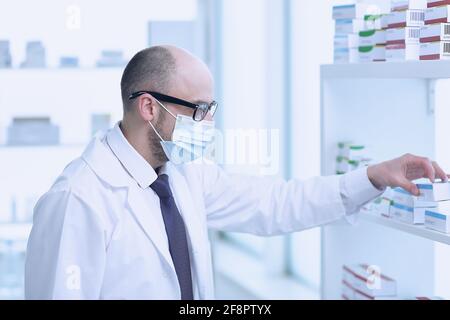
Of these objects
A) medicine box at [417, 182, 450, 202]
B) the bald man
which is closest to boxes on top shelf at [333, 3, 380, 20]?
the bald man

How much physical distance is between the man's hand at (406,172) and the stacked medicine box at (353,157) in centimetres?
15

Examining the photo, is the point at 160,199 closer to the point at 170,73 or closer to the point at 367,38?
the point at 170,73

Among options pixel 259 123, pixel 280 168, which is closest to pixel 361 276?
pixel 280 168

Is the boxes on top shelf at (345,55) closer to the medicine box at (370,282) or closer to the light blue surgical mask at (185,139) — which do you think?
the light blue surgical mask at (185,139)

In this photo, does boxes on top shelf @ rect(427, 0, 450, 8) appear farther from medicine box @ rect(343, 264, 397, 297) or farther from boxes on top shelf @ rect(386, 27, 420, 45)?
medicine box @ rect(343, 264, 397, 297)

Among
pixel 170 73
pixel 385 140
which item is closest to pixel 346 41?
pixel 385 140

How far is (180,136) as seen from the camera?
1772 mm

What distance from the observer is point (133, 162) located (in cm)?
172

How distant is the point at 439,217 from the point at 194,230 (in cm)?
54

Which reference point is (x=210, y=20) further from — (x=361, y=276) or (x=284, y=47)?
(x=361, y=276)

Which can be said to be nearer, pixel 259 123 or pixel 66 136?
pixel 66 136

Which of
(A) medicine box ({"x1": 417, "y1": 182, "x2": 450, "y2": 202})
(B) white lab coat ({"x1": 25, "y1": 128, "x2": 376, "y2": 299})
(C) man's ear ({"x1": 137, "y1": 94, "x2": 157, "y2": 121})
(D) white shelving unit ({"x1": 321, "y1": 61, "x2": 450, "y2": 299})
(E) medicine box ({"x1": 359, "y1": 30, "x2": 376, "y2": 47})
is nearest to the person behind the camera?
(B) white lab coat ({"x1": 25, "y1": 128, "x2": 376, "y2": 299})

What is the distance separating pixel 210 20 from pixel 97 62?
1.75 ft

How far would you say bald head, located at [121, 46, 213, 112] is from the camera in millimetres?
1735
